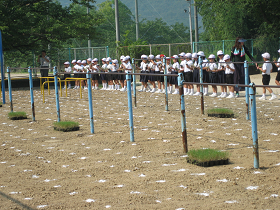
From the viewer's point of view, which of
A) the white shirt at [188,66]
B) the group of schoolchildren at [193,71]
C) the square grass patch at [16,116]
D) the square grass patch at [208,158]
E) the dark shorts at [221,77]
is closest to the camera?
the square grass patch at [208,158]

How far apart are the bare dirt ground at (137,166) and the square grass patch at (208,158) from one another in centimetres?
9

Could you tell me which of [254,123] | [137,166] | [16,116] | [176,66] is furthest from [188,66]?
[254,123]

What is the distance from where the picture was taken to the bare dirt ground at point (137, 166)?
448 cm

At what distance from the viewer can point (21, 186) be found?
5242 mm

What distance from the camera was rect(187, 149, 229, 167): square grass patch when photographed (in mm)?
5695

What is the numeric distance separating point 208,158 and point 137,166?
3.32 feet

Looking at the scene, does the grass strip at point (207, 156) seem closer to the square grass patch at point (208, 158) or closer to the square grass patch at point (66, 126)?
the square grass patch at point (208, 158)

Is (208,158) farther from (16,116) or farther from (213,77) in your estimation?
(213,77)

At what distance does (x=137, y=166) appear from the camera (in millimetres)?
5926

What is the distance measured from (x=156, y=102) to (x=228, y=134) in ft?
20.8

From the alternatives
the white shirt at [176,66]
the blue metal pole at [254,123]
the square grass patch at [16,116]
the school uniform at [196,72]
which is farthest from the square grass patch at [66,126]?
the white shirt at [176,66]

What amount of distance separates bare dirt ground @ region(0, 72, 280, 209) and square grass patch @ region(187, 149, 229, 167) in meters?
0.09

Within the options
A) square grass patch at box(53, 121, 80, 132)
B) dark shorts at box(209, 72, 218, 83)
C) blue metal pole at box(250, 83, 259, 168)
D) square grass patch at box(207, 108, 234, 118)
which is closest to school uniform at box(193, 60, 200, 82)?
dark shorts at box(209, 72, 218, 83)

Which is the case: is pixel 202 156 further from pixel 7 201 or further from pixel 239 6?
pixel 239 6
